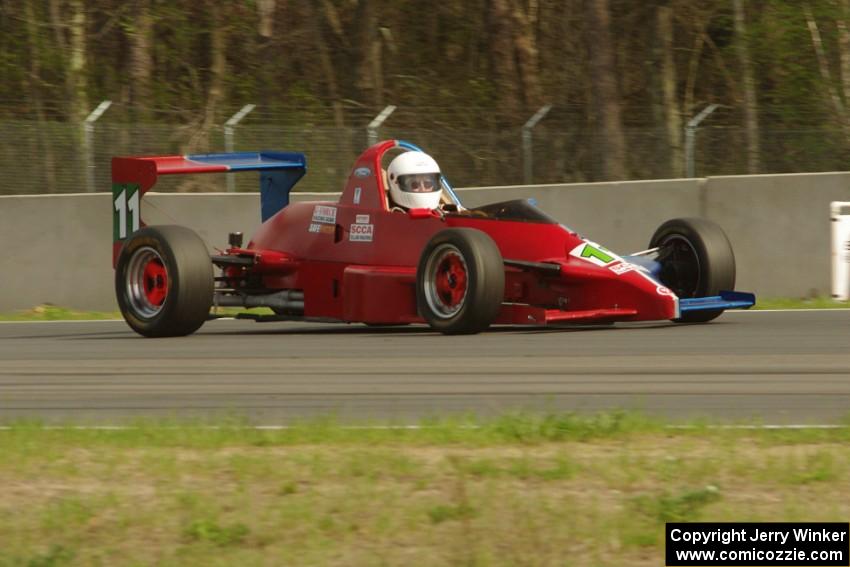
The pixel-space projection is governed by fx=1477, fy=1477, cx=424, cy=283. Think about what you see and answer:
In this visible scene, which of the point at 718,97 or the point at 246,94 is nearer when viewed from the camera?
the point at 718,97

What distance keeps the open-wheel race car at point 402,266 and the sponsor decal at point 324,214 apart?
0.04 ft

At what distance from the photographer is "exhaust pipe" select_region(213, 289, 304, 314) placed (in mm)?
12352

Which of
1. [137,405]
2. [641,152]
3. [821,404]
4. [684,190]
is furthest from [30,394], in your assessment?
[641,152]

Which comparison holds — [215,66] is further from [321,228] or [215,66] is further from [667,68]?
[321,228]

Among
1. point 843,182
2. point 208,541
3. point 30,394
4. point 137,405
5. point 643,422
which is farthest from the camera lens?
point 843,182

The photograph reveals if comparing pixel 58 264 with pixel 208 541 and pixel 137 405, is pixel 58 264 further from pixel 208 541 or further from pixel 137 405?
pixel 208 541

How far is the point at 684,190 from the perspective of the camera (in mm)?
15117

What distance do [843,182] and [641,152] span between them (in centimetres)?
269

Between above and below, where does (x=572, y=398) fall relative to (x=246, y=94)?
below

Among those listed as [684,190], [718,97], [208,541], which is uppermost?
[718,97]

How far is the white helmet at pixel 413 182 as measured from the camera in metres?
11.9

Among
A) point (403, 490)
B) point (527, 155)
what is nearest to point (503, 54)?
point (527, 155)

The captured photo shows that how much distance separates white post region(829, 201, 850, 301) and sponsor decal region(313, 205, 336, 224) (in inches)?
199

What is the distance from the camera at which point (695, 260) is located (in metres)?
11.7
